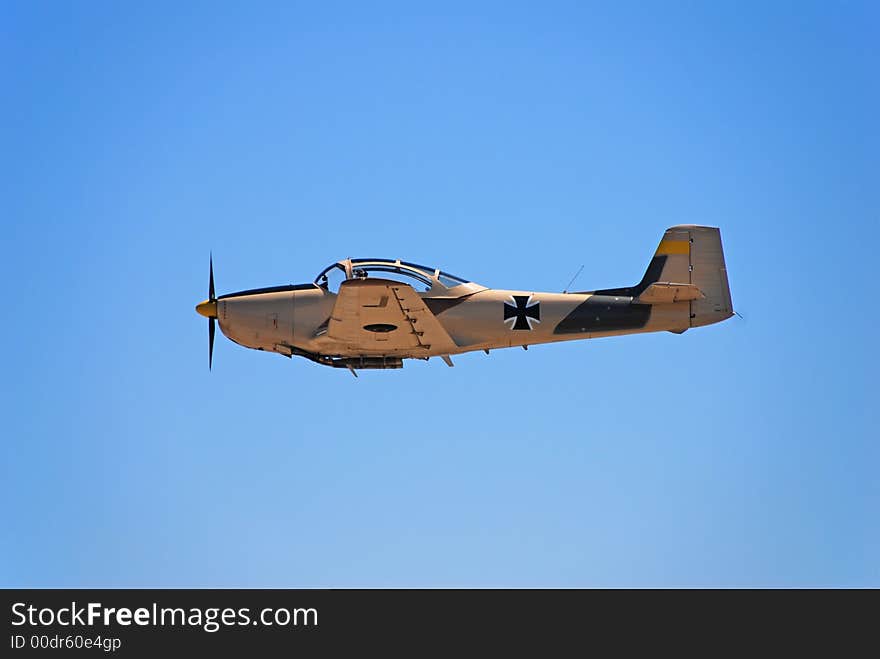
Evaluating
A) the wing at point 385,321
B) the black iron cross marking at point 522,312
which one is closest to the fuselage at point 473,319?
the black iron cross marking at point 522,312

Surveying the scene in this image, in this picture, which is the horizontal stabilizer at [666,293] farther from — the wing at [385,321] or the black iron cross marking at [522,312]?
the wing at [385,321]

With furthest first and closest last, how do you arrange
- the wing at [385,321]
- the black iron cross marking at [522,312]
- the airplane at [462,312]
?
1. the black iron cross marking at [522,312]
2. the airplane at [462,312]
3. the wing at [385,321]

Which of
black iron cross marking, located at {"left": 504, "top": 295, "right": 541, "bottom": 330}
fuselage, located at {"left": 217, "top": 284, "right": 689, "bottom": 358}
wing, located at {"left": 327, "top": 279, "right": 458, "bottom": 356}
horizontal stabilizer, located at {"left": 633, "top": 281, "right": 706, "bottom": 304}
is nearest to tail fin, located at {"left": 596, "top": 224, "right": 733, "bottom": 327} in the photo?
horizontal stabilizer, located at {"left": 633, "top": 281, "right": 706, "bottom": 304}

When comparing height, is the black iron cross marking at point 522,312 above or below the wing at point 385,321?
above

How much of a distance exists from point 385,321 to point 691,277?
258 inches

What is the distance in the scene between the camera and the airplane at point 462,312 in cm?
3675

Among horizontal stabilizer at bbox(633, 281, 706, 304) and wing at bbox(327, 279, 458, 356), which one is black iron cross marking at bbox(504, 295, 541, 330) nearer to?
wing at bbox(327, 279, 458, 356)

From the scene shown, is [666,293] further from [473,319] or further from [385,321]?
[385,321]

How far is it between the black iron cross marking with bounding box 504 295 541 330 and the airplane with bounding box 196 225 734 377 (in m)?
0.02

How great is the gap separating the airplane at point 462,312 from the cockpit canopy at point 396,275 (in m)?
0.02
